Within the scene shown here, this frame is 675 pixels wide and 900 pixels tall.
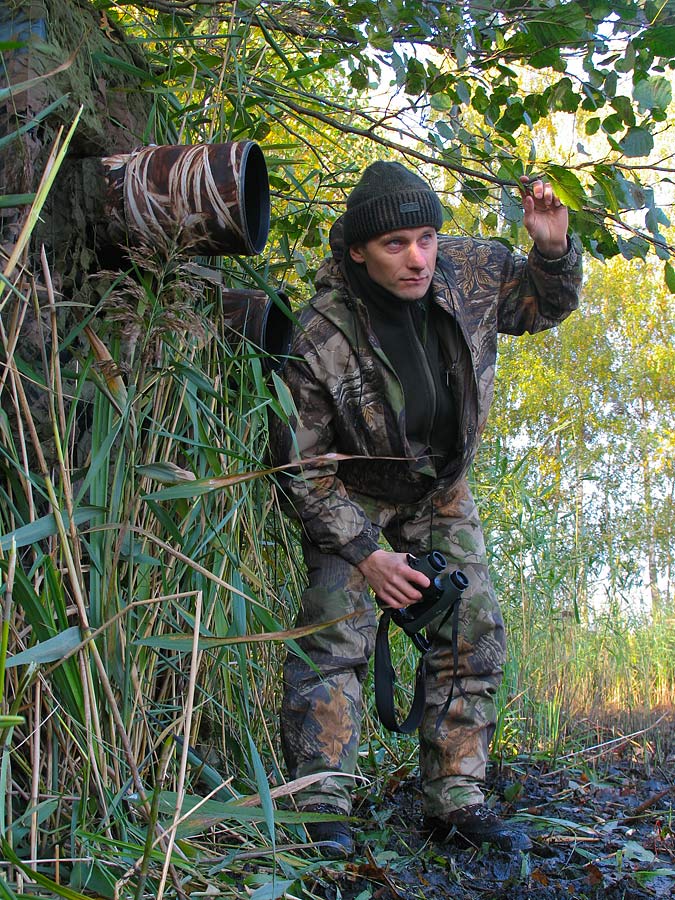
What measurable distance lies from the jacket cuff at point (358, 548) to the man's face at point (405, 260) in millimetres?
704

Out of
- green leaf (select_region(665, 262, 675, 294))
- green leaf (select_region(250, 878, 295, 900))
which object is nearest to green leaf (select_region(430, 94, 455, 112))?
green leaf (select_region(665, 262, 675, 294))

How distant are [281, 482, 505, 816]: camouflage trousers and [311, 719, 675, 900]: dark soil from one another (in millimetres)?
168

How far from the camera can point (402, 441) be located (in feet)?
8.96

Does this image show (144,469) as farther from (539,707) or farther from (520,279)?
(539,707)

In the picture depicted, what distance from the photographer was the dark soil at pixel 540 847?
7.10ft

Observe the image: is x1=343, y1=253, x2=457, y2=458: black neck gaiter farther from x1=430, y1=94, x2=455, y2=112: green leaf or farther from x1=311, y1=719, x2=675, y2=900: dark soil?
x1=311, y1=719, x2=675, y2=900: dark soil

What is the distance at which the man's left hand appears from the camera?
2619 mm

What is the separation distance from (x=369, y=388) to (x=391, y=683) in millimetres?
844

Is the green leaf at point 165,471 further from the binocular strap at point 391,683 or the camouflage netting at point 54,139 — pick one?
the binocular strap at point 391,683

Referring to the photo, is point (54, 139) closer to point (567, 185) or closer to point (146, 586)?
point (146, 586)

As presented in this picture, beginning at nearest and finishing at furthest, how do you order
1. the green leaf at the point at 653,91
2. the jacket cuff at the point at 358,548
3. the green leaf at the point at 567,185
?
the green leaf at the point at 567,185, the green leaf at the point at 653,91, the jacket cuff at the point at 358,548

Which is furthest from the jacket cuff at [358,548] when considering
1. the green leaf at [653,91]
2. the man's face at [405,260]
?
the green leaf at [653,91]

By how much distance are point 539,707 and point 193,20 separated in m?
2.87

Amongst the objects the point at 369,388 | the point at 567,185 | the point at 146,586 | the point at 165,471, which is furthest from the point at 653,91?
the point at 146,586
